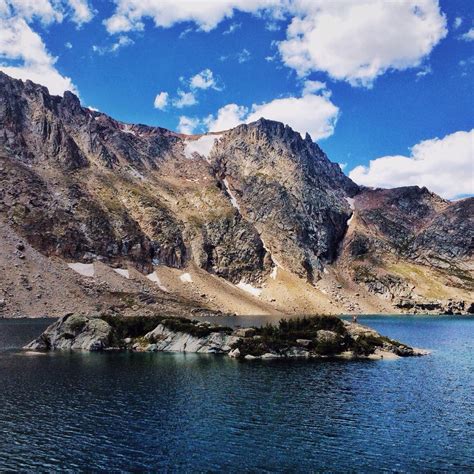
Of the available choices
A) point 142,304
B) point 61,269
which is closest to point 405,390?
point 142,304

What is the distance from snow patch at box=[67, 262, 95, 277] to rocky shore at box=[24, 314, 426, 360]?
90.6 meters

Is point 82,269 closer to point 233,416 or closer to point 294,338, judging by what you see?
point 294,338

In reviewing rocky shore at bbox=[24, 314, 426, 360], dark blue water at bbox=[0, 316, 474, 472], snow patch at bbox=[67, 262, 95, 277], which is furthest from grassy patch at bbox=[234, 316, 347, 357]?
snow patch at bbox=[67, 262, 95, 277]

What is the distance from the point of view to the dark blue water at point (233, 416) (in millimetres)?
35125

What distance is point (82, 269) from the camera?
19575 cm

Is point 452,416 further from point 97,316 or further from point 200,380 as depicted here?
point 97,316

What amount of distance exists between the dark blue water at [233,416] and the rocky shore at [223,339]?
474 inches

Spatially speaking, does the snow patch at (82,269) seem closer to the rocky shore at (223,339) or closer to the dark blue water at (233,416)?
the rocky shore at (223,339)

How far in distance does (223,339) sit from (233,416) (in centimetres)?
4804

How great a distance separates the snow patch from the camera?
19300 centimetres

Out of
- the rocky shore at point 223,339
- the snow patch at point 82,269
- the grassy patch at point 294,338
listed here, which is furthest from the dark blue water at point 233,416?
the snow patch at point 82,269

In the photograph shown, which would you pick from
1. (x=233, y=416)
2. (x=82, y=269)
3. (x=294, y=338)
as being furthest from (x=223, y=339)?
(x=82, y=269)

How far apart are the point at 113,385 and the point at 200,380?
11373 mm

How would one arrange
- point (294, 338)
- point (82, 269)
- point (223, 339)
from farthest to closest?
point (82, 269) → point (294, 338) → point (223, 339)
